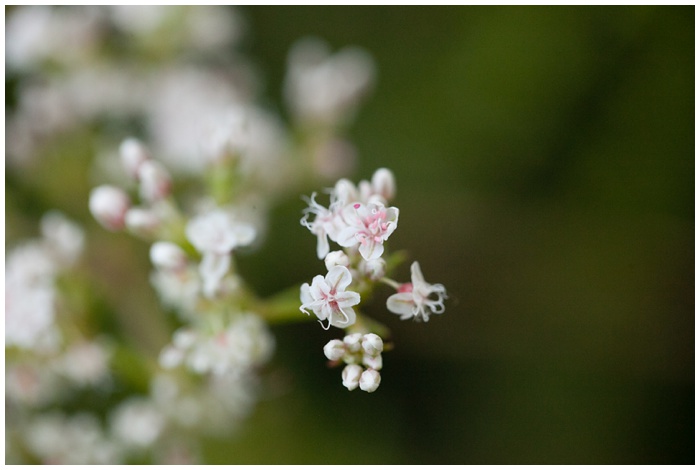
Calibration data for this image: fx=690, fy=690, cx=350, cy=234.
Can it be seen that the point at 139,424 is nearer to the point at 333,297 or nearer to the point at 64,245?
the point at 64,245

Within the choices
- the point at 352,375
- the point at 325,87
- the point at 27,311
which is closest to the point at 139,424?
the point at 27,311

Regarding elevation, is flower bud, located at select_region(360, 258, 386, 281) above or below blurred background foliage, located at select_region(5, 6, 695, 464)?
below

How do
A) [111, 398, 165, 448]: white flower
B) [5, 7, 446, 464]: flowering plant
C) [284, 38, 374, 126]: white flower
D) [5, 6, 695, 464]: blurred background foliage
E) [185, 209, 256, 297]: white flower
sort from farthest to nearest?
[5, 6, 695, 464]: blurred background foliage, [284, 38, 374, 126]: white flower, [111, 398, 165, 448]: white flower, [185, 209, 256, 297]: white flower, [5, 7, 446, 464]: flowering plant

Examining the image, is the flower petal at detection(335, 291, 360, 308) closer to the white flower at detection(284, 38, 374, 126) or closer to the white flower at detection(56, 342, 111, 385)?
the white flower at detection(56, 342, 111, 385)

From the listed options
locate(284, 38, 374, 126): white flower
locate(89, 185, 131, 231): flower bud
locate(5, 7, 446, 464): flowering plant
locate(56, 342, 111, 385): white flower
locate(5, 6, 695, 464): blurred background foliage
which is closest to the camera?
locate(5, 7, 446, 464): flowering plant

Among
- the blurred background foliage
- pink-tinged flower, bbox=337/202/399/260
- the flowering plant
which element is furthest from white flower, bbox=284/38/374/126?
pink-tinged flower, bbox=337/202/399/260

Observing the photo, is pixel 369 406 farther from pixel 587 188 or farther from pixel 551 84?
pixel 551 84
